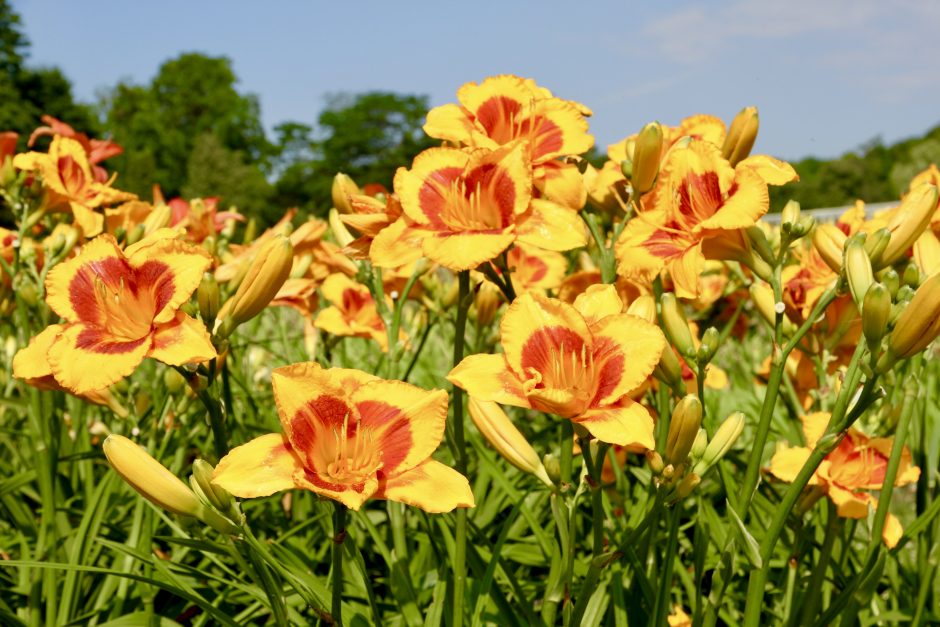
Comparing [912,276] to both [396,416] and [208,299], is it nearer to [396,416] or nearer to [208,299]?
[396,416]

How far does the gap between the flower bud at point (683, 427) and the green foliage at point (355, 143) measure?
60961mm

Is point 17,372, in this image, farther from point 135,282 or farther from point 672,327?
point 672,327

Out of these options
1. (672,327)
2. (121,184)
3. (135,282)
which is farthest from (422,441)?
(121,184)

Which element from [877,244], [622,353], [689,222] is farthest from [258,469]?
[877,244]

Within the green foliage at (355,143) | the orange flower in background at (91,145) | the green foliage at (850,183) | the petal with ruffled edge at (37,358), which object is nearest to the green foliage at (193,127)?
the green foliage at (355,143)

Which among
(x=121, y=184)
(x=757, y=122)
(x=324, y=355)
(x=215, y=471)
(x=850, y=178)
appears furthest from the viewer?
(x=850, y=178)

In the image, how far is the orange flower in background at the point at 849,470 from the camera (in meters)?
1.89

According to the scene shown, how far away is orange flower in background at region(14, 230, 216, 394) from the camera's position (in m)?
1.41

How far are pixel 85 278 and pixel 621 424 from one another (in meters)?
0.98

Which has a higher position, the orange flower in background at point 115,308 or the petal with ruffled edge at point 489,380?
the orange flower in background at point 115,308

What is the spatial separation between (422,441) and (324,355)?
5.48ft

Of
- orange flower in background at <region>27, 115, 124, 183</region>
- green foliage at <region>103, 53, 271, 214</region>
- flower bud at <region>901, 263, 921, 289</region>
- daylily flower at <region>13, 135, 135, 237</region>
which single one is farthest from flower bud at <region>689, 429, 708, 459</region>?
green foliage at <region>103, 53, 271, 214</region>

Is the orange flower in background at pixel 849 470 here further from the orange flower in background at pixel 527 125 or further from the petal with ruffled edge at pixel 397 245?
the petal with ruffled edge at pixel 397 245

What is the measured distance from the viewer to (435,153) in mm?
1643
